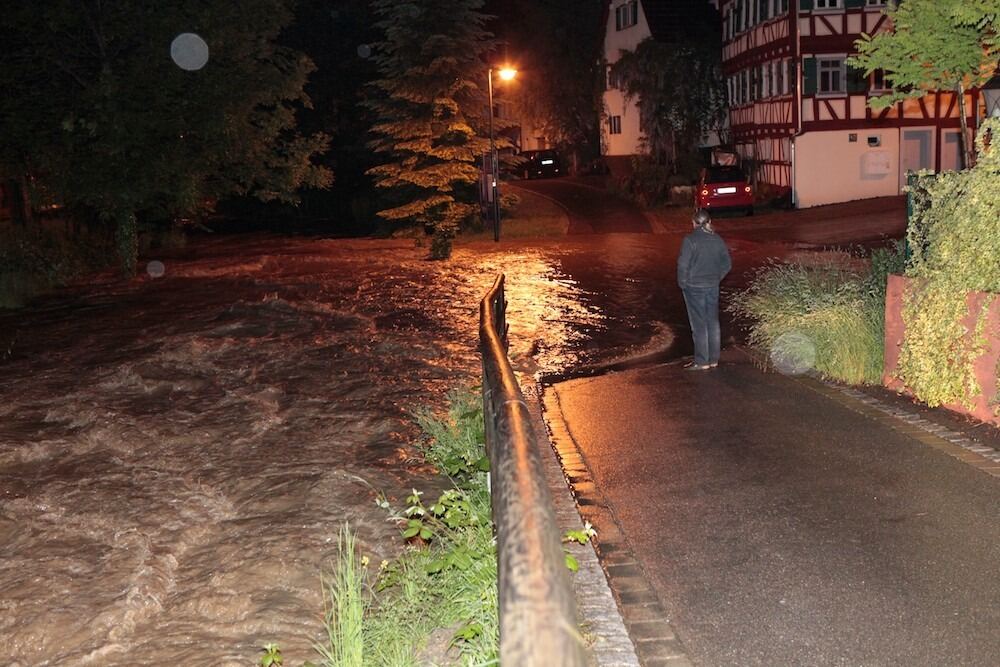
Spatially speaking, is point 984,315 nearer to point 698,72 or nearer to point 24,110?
point 24,110

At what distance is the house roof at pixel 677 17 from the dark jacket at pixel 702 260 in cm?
4134

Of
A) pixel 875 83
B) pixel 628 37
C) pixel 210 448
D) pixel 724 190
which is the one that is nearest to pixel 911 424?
pixel 210 448

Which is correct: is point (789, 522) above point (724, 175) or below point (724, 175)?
below

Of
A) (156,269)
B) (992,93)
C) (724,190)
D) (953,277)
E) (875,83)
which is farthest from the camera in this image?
(875,83)

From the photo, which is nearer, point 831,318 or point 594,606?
point 594,606

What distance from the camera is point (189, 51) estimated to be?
85.2ft

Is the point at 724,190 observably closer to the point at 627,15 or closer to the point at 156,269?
the point at 156,269

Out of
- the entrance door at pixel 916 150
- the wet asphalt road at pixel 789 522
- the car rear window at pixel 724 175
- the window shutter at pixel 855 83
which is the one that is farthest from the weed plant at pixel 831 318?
the entrance door at pixel 916 150

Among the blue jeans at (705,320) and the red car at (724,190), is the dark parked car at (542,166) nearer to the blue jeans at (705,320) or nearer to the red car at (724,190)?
the red car at (724,190)

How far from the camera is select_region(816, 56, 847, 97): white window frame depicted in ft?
132

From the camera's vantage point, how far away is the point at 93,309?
71.4 feet

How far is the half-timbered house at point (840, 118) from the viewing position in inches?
1555

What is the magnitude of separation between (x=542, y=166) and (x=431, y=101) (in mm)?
32623

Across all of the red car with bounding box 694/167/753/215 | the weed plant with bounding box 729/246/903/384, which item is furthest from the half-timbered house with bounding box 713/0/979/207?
the weed plant with bounding box 729/246/903/384
